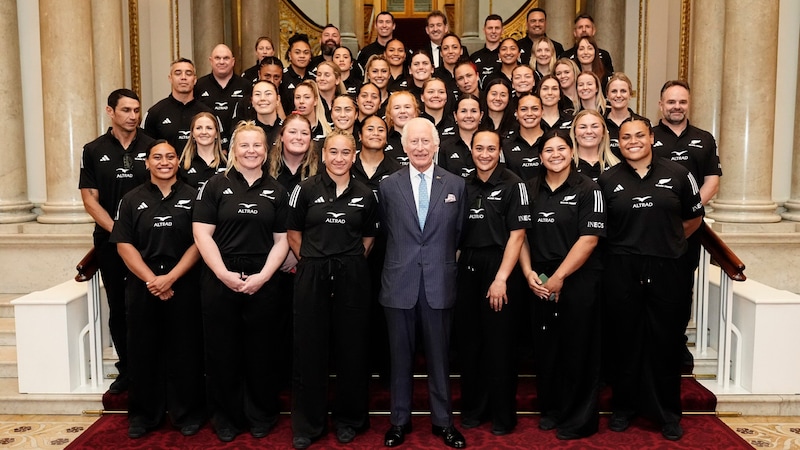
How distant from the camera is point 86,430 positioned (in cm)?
498

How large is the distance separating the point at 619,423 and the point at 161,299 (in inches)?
112

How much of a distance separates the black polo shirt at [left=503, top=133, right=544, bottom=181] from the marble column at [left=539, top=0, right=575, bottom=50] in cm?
564

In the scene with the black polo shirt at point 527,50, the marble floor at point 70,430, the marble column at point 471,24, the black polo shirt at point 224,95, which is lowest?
the marble floor at point 70,430

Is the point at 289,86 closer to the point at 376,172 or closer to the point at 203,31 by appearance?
the point at 376,172

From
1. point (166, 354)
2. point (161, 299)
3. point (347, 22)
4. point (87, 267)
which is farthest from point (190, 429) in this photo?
point (347, 22)

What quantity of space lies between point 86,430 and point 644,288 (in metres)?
3.52

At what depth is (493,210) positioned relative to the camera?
461 centimetres

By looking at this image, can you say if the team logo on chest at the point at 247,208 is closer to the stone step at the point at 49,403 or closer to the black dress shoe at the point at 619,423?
the stone step at the point at 49,403

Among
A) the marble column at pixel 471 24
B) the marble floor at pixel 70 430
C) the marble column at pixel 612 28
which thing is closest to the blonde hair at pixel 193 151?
the marble floor at pixel 70 430

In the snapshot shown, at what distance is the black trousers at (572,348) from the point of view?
4.65 meters

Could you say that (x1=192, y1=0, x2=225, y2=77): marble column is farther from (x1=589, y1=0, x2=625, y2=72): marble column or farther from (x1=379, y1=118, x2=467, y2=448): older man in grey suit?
(x1=379, y1=118, x2=467, y2=448): older man in grey suit

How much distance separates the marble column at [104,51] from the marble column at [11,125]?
2.23 feet

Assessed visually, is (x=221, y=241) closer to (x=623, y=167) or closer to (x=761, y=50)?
(x=623, y=167)

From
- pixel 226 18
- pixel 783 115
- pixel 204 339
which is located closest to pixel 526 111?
pixel 204 339
